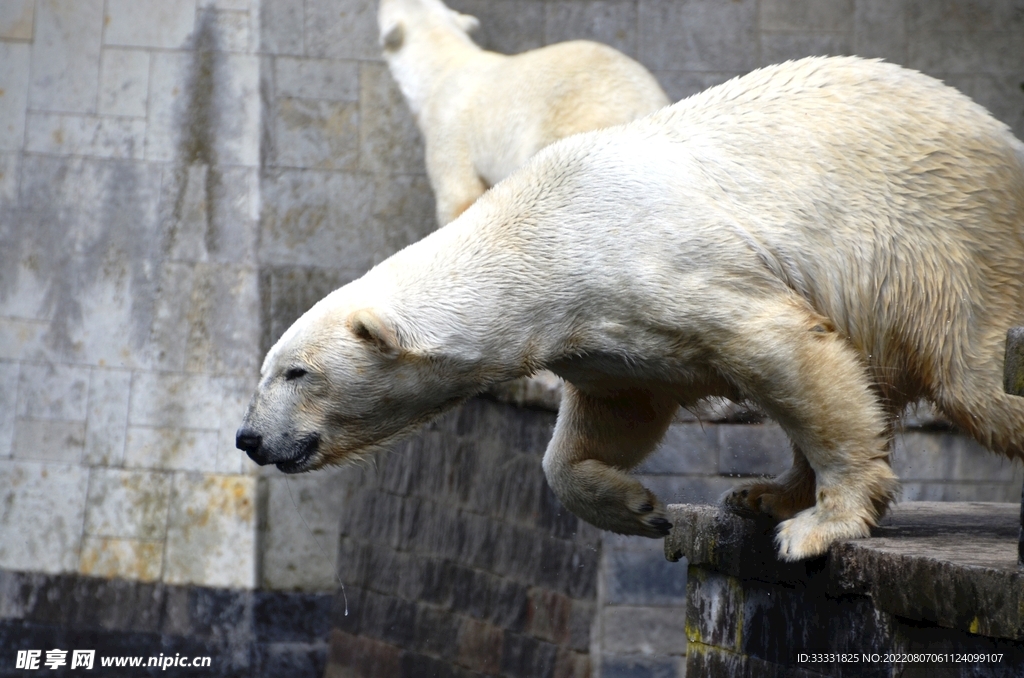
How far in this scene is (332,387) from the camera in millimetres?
3061

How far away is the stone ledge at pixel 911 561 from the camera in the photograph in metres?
2.31

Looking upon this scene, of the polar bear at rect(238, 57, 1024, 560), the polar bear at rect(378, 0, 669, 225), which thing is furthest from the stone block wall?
the polar bear at rect(238, 57, 1024, 560)

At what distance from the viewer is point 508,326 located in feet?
9.95

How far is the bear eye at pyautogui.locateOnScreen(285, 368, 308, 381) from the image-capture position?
3.07 meters

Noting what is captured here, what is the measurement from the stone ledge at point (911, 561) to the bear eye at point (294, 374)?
131cm

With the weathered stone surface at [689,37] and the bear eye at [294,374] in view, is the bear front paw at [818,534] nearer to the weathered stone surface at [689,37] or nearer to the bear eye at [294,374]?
the bear eye at [294,374]

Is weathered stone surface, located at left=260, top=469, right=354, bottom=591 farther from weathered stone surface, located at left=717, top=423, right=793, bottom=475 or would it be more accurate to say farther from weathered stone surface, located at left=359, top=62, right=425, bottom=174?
weathered stone surface, located at left=717, top=423, right=793, bottom=475

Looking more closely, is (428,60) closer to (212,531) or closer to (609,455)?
(212,531)

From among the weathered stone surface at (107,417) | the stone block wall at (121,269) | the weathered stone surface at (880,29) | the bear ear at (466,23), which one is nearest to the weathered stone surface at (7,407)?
the stone block wall at (121,269)

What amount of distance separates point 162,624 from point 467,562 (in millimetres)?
2635

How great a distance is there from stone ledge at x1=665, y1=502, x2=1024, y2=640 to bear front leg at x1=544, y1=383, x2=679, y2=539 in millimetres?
233

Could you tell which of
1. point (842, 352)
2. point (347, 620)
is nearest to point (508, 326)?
point (842, 352)

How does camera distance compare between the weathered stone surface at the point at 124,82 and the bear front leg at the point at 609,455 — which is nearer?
the bear front leg at the point at 609,455

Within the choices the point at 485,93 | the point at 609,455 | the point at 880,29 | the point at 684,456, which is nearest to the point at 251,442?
the point at 609,455
